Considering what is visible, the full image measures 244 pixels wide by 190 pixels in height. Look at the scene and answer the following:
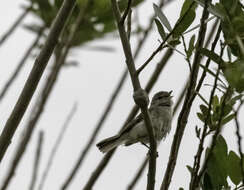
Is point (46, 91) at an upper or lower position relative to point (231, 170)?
upper

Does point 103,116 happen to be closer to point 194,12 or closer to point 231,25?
Answer: point 194,12

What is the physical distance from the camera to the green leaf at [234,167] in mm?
2366

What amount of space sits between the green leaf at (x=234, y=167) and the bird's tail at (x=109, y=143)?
2.37 m

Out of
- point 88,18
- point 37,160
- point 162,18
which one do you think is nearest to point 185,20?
point 162,18

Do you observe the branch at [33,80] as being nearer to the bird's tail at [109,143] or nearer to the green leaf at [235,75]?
the green leaf at [235,75]

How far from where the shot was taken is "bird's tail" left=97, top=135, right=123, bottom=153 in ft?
15.7

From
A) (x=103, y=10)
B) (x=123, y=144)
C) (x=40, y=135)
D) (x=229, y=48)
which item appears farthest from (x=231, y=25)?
(x=123, y=144)

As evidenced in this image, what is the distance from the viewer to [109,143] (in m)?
4.86

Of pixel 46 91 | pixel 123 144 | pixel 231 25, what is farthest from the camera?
pixel 123 144

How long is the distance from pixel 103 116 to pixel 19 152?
2.30 feet

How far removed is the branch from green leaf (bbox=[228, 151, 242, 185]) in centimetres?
98

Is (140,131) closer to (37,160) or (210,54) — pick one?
(37,160)

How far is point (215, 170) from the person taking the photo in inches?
95.8

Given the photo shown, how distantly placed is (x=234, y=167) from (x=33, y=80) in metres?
1.03
